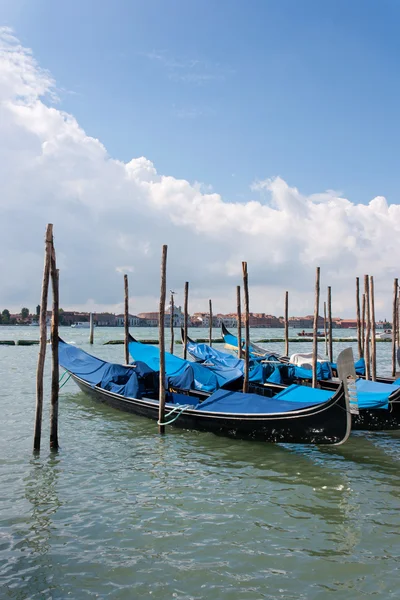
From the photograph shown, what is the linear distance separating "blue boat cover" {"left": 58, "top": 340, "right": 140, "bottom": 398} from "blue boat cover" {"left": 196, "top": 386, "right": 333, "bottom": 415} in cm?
218

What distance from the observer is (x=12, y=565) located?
3.90 meters

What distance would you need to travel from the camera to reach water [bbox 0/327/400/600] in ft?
12.2

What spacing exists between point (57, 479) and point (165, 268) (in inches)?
161

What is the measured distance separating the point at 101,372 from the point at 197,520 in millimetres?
6783

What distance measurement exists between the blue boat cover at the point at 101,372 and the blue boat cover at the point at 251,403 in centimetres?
218

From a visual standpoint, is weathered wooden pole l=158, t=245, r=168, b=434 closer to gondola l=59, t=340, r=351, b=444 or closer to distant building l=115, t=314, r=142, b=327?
gondola l=59, t=340, r=351, b=444

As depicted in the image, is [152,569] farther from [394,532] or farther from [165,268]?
[165,268]

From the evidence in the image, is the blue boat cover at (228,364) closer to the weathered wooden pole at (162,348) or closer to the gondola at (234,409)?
the gondola at (234,409)

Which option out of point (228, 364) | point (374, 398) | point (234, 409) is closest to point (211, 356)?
point (228, 364)

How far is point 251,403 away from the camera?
7.73 metres

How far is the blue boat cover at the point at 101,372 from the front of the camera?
1004 centimetres

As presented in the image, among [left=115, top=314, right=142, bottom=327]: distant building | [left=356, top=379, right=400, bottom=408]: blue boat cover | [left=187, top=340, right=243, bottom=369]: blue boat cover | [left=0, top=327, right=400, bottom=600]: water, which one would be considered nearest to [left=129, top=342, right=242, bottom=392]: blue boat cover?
[left=0, top=327, right=400, bottom=600]: water

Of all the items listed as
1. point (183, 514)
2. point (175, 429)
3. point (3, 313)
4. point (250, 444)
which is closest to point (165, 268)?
point (175, 429)

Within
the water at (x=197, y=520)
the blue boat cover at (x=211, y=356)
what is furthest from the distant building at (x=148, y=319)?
the water at (x=197, y=520)
